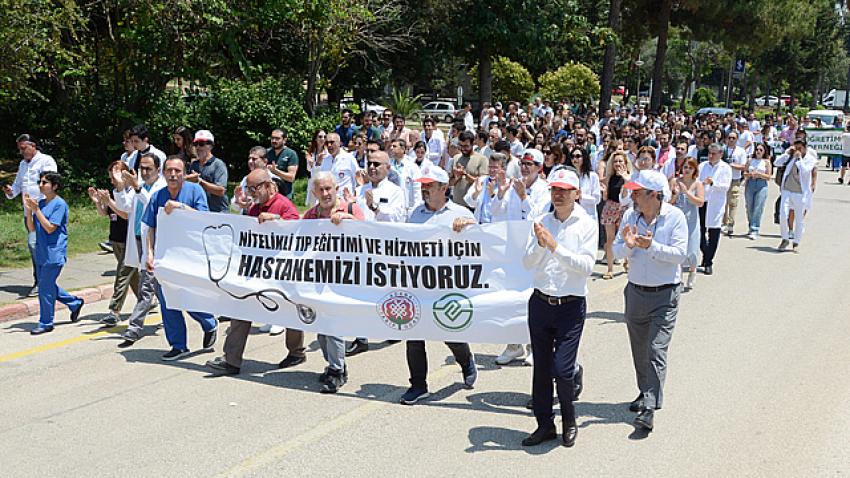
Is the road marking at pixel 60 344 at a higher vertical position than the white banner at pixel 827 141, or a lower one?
lower

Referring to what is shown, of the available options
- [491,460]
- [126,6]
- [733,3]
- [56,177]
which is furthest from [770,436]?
[733,3]

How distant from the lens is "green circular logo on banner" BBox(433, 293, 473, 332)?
703 cm

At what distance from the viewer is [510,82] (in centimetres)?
4672

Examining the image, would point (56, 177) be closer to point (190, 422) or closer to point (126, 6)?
point (190, 422)

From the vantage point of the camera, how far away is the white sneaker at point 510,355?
8.04 meters

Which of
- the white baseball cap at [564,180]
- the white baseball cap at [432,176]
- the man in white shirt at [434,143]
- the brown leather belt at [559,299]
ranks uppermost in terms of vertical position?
the white baseball cap at [564,180]

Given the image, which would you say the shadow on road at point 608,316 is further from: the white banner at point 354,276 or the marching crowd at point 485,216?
the white banner at point 354,276

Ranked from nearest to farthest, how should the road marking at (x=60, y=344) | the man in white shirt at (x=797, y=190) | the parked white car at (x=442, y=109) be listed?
the road marking at (x=60, y=344)
the man in white shirt at (x=797, y=190)
the parked white car at (x=442, y=109)

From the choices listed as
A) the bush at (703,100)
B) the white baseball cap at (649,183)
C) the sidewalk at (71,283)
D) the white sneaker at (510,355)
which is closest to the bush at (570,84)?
the bush at (703,100)

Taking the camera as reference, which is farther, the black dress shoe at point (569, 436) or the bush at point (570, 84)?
the bush at point (570, 84)

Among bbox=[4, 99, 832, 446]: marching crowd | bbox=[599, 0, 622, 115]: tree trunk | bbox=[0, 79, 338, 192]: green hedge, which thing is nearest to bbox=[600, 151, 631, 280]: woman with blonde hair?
bbox=[4, 99, 832, 446]: marching crowd

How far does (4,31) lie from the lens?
13.1 meters

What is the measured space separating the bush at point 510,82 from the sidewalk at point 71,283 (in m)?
35.7

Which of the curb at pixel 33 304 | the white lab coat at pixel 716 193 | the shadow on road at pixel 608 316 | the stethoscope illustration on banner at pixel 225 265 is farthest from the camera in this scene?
the white lab coat at pixel 716 193
